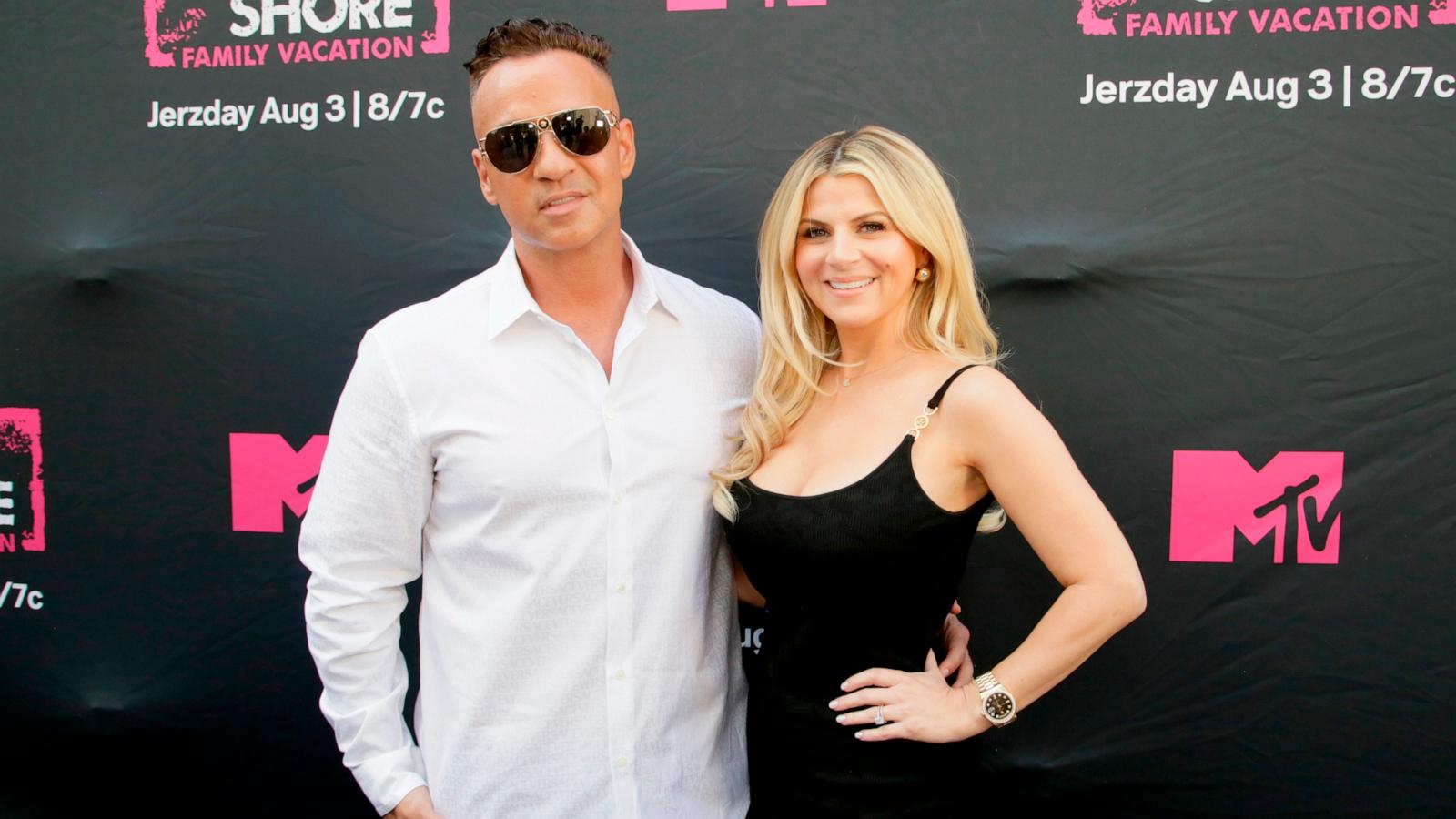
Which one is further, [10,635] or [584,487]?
[10,635]

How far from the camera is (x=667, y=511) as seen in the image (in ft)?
5.14

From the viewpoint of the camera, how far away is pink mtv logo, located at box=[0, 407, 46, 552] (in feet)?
7.80

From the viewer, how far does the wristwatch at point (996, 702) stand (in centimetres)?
152

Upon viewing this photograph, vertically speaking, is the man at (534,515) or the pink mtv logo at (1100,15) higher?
the pink mtv logo at (1100,15)

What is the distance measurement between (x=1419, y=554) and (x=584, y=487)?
1.73 metres

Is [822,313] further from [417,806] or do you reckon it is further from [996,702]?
[417,806]

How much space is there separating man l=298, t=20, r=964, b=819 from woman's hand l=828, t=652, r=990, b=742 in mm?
261

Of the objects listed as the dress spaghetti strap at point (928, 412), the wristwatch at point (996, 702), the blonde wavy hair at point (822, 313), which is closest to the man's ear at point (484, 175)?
the blonde wavy hair at point (822, 313)

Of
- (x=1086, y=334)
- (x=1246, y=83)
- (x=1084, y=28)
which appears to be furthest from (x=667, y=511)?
(x=1246, y=83)

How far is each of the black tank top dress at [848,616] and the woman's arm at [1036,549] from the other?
4cm

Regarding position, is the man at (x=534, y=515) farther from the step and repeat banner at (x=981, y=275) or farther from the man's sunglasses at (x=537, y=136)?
the step and repeat banner at (x=981, y=275)

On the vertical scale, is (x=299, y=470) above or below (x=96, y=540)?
above

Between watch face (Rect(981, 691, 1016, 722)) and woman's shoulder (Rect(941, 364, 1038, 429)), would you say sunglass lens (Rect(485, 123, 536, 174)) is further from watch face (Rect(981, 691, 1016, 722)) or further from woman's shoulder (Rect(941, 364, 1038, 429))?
watch face (Rect(981, 691, 1016, 722))

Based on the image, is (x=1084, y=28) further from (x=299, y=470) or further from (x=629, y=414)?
(x=299, y=470)
